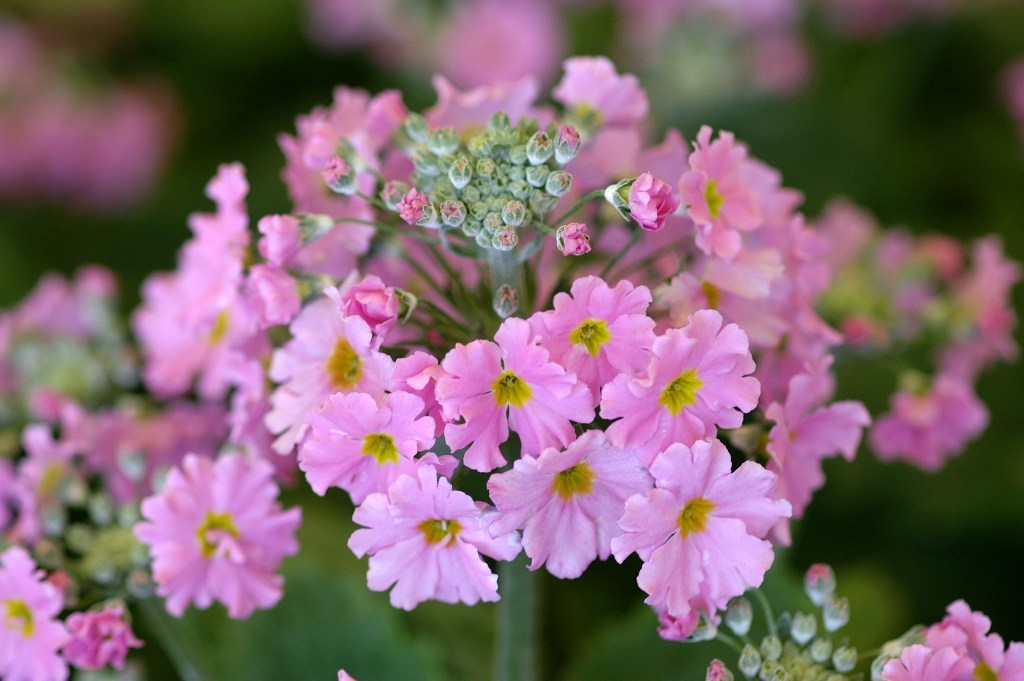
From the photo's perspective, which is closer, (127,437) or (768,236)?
(768,236)

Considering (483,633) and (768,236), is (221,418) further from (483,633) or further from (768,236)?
(768,236)

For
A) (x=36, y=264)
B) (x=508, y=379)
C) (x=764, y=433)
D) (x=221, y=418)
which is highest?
(x=508, y=379)

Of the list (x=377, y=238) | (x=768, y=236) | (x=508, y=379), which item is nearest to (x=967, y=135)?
(x=768, y=236)

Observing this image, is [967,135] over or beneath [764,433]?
beneath

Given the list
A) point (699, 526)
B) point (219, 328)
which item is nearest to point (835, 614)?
point (699, 526)

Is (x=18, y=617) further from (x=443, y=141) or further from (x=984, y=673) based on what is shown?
(x=984, y=673)

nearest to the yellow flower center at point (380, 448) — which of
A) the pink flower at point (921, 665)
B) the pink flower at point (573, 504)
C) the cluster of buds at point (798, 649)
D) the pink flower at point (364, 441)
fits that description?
the pink flower at point (364, 441)
